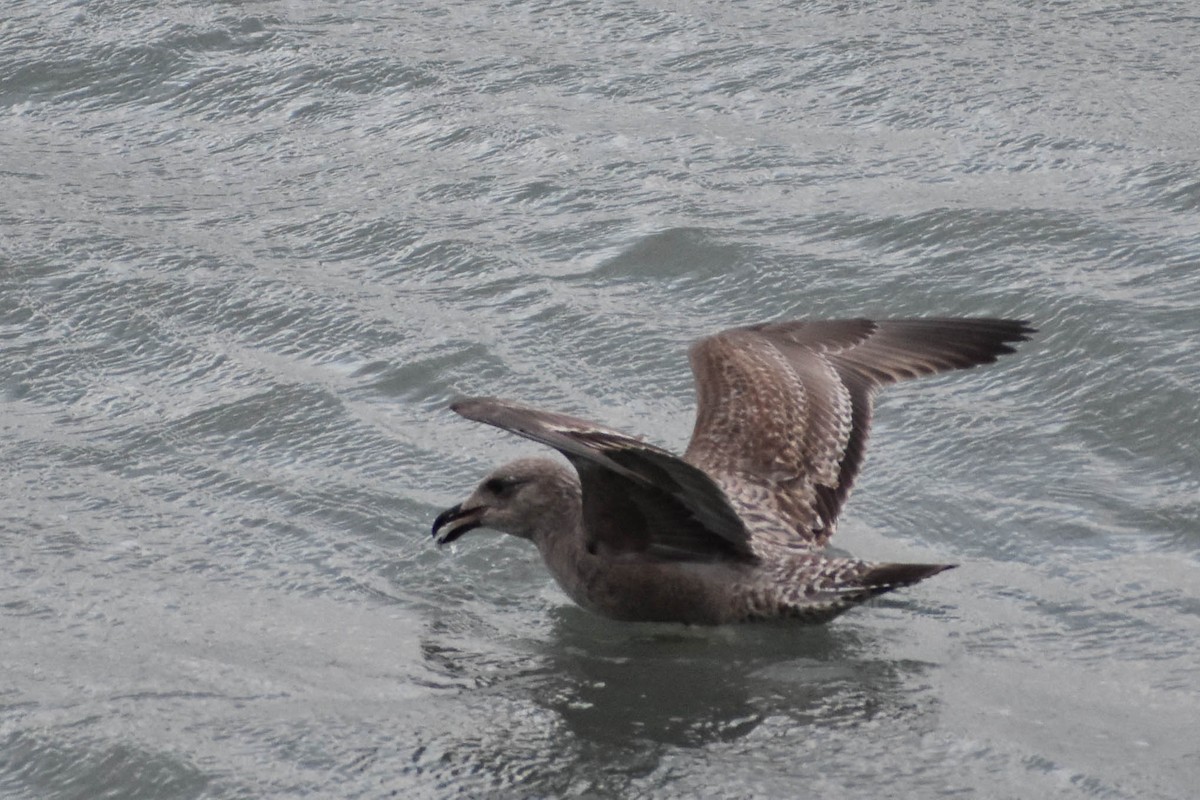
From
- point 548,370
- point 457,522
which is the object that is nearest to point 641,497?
point 457,522

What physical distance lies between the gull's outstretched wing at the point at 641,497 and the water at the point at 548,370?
0.24 meters

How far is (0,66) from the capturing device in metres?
9.56

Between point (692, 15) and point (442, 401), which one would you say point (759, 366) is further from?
point (692, 15)

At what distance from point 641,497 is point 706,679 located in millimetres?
564

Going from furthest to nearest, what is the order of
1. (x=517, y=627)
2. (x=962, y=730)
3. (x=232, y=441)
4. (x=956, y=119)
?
(x=956, y=119) → (x=232, y=441) → (x=517, y=627) → (x=962, y=730)

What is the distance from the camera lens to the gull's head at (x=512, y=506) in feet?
17.5

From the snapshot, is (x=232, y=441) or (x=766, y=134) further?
(x=766, y=134)

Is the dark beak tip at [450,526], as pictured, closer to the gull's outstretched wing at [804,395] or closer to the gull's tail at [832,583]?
the gull's outstretched wing at [804,395]

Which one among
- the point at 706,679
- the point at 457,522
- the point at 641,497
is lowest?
the point at 706,679

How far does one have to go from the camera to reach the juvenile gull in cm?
478

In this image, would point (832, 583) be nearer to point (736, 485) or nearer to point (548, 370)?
point (736, 485)

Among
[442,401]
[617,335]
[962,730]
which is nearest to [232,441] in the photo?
[442,401]

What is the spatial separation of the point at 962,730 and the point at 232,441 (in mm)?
2845

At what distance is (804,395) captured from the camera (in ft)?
18.7
